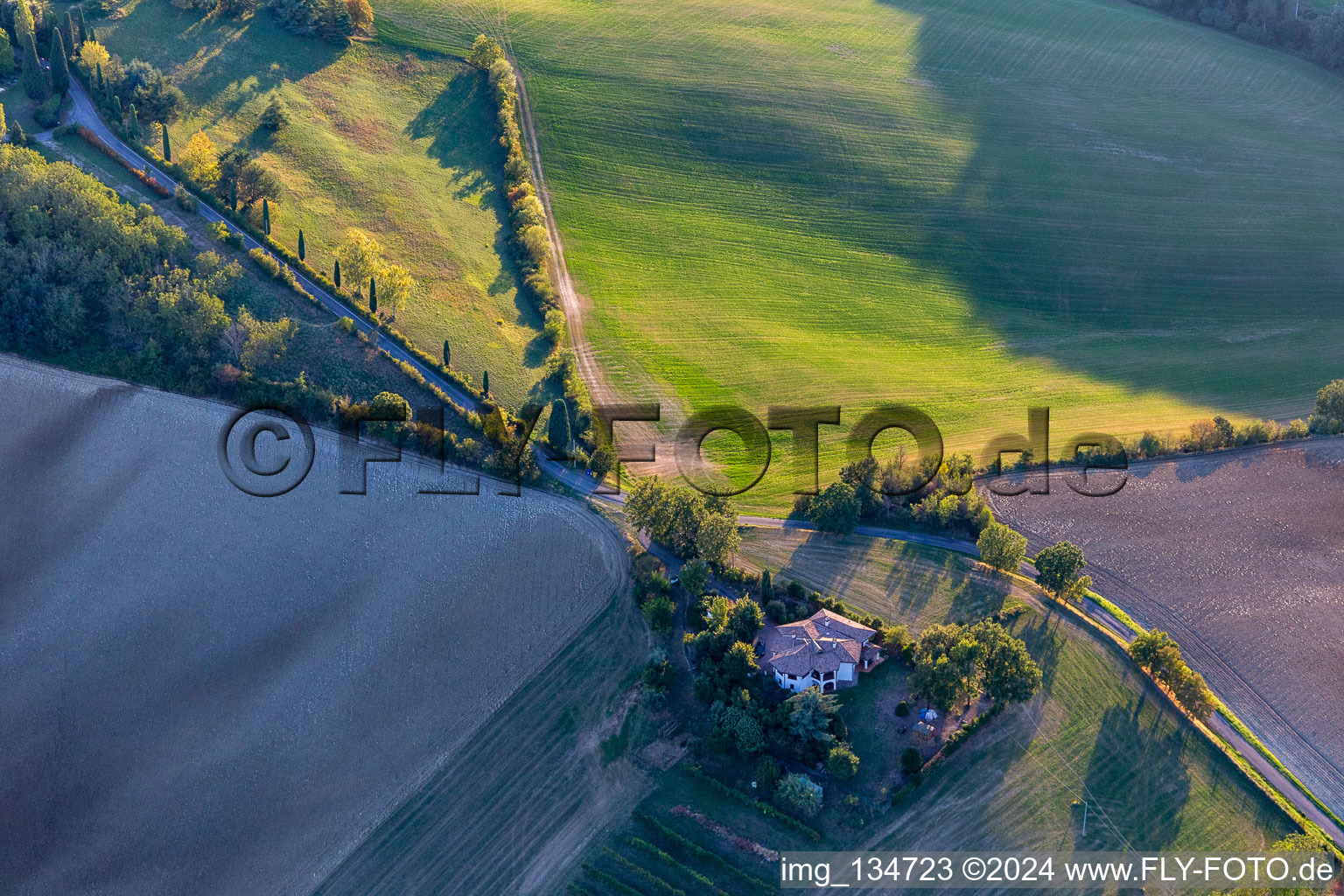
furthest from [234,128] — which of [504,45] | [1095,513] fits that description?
[1095,513]

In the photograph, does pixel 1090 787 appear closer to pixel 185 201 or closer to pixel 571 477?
pixel 571 477

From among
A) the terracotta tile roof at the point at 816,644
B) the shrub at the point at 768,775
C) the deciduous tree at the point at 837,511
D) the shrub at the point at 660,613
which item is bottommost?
the shrub at the point at 768,775

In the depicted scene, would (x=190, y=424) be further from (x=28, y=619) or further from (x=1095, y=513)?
(x=1095, y=513)

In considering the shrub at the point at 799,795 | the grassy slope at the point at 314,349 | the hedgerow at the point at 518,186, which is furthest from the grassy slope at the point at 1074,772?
the hedgerow at the point at 518,186

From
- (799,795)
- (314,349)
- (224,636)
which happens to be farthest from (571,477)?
(799,795)

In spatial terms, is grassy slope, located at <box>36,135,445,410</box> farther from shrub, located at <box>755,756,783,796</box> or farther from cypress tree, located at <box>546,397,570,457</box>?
shrub, located at <box>755,756,783,796</box>

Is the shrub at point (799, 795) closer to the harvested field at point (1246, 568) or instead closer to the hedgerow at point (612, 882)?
the hedgerow at point (612, 882)

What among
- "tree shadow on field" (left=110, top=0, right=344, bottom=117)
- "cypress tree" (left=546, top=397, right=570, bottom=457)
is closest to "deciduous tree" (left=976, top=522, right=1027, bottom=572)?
"cypress tree" (left=546, top=397, right=570, bottom=457)
